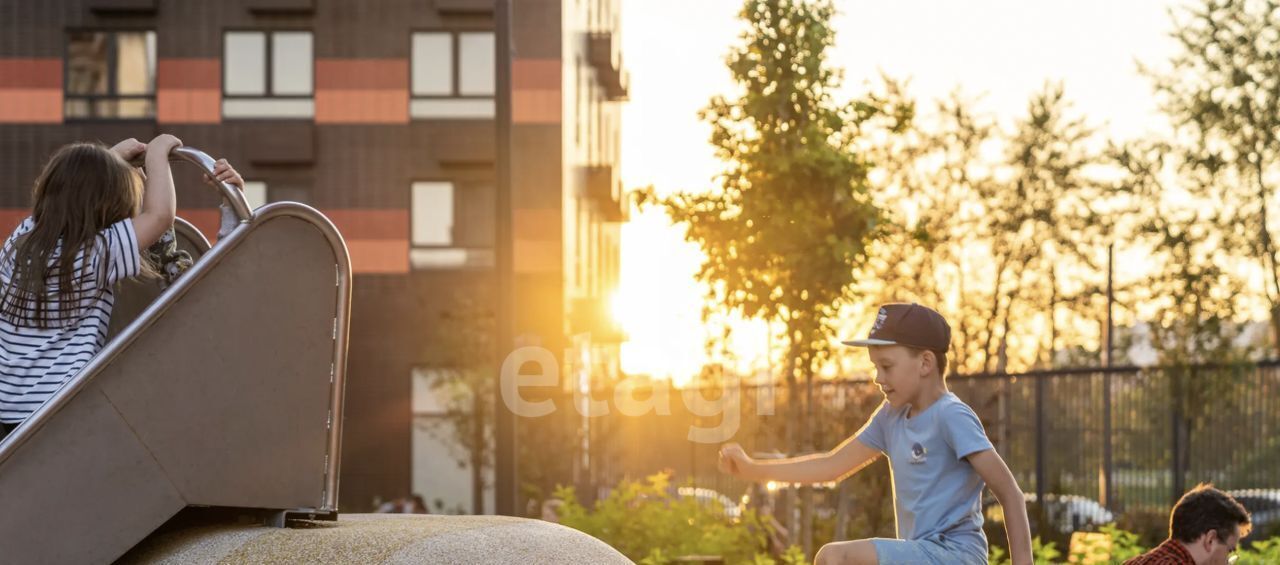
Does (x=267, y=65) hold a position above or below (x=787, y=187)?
above

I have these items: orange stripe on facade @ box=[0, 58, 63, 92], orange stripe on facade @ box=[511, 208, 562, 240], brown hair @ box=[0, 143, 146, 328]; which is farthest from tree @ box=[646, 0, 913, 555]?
orange stripe on facade @ box=[0, 58, 63, 92]

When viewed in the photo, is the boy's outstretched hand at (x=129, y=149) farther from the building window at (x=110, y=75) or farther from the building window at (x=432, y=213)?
the building window at (x=110, y=75)

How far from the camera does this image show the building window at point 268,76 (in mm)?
32406

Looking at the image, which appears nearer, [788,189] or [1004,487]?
[1004,487]

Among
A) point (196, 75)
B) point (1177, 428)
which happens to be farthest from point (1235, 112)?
point (196, 75)

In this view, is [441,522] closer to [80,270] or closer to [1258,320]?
[80,270]

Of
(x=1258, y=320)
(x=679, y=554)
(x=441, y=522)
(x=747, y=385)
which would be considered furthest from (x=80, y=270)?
(x=1258, y=320)

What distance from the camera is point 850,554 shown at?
499 cm

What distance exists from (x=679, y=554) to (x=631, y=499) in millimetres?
1627

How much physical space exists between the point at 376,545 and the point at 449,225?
26.8 metres

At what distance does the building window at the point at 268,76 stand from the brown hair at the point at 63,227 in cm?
2725

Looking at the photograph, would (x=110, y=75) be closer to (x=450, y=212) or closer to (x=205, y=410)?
(x=450, y=212)

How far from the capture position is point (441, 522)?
596 cm

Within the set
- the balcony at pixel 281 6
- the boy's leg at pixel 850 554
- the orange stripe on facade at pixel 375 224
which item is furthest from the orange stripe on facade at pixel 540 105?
the boy's leg at pixel 850 554
